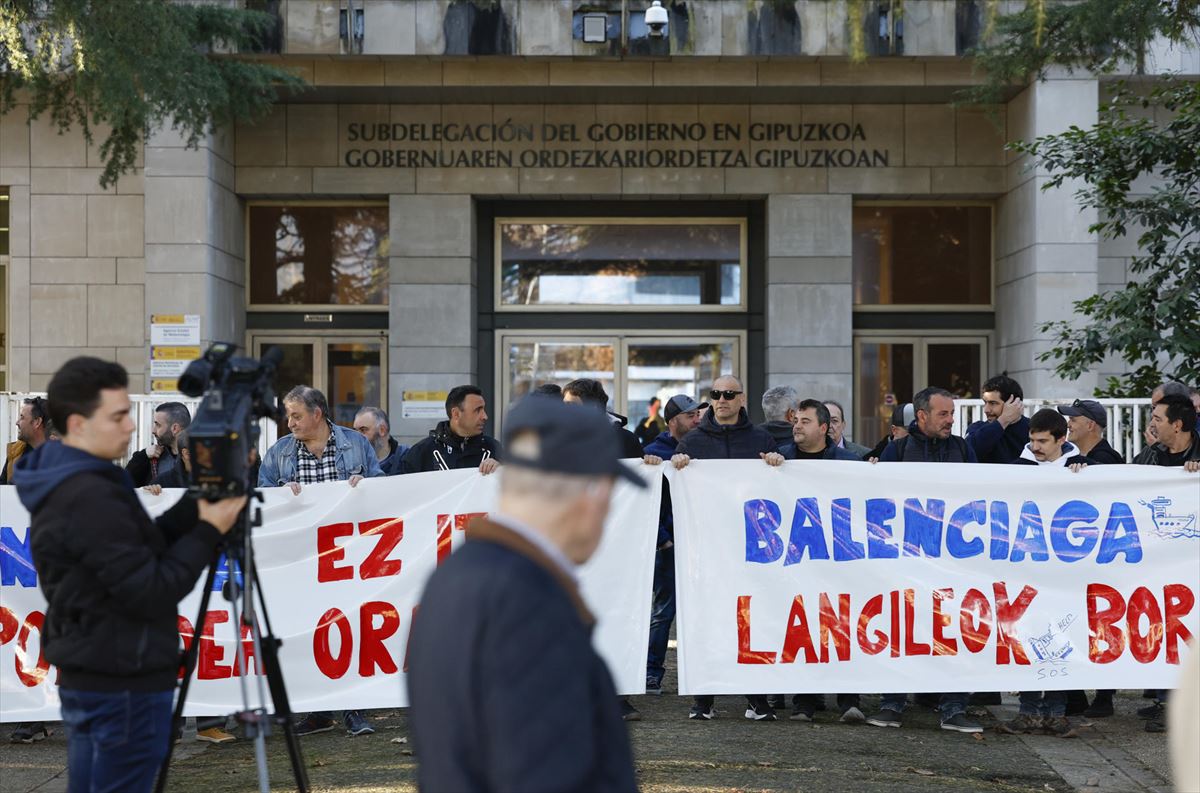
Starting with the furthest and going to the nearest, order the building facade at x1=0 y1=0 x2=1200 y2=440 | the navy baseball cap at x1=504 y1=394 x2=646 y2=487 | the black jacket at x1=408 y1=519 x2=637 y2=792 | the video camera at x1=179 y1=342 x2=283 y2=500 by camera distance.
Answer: the building facade at x1=0 y1=0 x2=1200 y2=440
the video camera at x1=179 y1=342 x2=283 y2=500
the navy baseball cap at x1=504 y1=394 x2=646 y2=487
the black jacket at x1=408 y1=519 x2=637 y2=792

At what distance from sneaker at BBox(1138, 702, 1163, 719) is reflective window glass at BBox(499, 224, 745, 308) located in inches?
423

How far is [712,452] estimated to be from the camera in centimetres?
848

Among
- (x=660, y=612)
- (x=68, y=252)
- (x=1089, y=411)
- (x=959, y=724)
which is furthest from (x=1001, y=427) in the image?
(x=68, y=252)

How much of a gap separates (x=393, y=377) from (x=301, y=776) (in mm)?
12771

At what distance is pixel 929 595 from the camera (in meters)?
7.93

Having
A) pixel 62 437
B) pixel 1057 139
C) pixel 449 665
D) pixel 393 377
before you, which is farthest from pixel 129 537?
pixel 393 377

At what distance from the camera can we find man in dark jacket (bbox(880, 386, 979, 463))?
336 inches

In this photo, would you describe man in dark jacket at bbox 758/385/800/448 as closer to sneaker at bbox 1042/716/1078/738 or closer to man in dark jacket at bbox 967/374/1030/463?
man in dark jacket at bbox 967/374/1030/463

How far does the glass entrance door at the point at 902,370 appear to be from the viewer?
60.6 ft

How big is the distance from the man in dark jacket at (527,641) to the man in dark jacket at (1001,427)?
25.3 ft

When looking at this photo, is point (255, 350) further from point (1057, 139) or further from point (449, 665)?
point (449, 665)

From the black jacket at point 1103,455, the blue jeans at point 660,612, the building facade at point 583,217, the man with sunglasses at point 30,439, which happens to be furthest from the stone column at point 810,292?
the man with sunglasses at point 30,439

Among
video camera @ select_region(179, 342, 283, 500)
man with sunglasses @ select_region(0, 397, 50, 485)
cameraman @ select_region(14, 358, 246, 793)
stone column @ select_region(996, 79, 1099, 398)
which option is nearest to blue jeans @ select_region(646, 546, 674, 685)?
man with sunglasses @ select_region(0, 397, 50, 485)

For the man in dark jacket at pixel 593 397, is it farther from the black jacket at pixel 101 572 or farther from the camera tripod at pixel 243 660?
the black jacket at pixel 101 572
